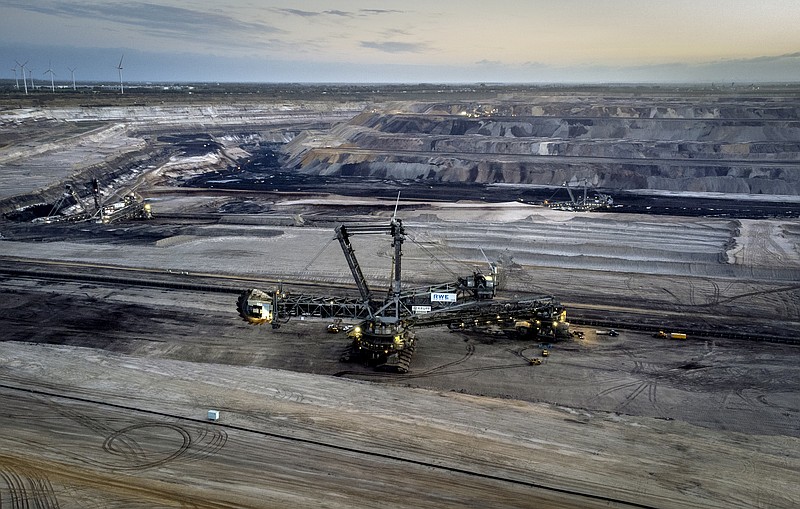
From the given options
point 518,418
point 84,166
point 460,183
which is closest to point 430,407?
point 518,418

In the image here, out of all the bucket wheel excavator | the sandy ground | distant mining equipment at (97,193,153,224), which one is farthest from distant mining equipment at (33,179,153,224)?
the sandy ground

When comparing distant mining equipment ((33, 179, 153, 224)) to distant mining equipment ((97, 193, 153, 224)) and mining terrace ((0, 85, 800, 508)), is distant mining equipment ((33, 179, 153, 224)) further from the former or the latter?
mining terrace ((0, 85, 800, 508))

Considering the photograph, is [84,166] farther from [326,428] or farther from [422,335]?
[326,428]

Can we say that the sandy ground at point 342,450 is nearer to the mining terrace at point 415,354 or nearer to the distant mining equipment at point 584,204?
the mining terrace at point 415,354

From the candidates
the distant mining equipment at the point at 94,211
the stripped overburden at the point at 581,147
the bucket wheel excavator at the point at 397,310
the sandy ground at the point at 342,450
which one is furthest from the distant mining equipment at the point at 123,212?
the sandy ground at the point at 342,450

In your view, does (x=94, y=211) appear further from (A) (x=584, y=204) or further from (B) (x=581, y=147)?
(B) (x=581, y=147)

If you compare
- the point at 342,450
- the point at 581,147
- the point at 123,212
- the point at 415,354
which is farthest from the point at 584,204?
the point at 342,450

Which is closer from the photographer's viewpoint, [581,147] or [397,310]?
[397,310]

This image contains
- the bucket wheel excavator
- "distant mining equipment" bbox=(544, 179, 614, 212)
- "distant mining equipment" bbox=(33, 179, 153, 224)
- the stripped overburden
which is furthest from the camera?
the stripped overburden
